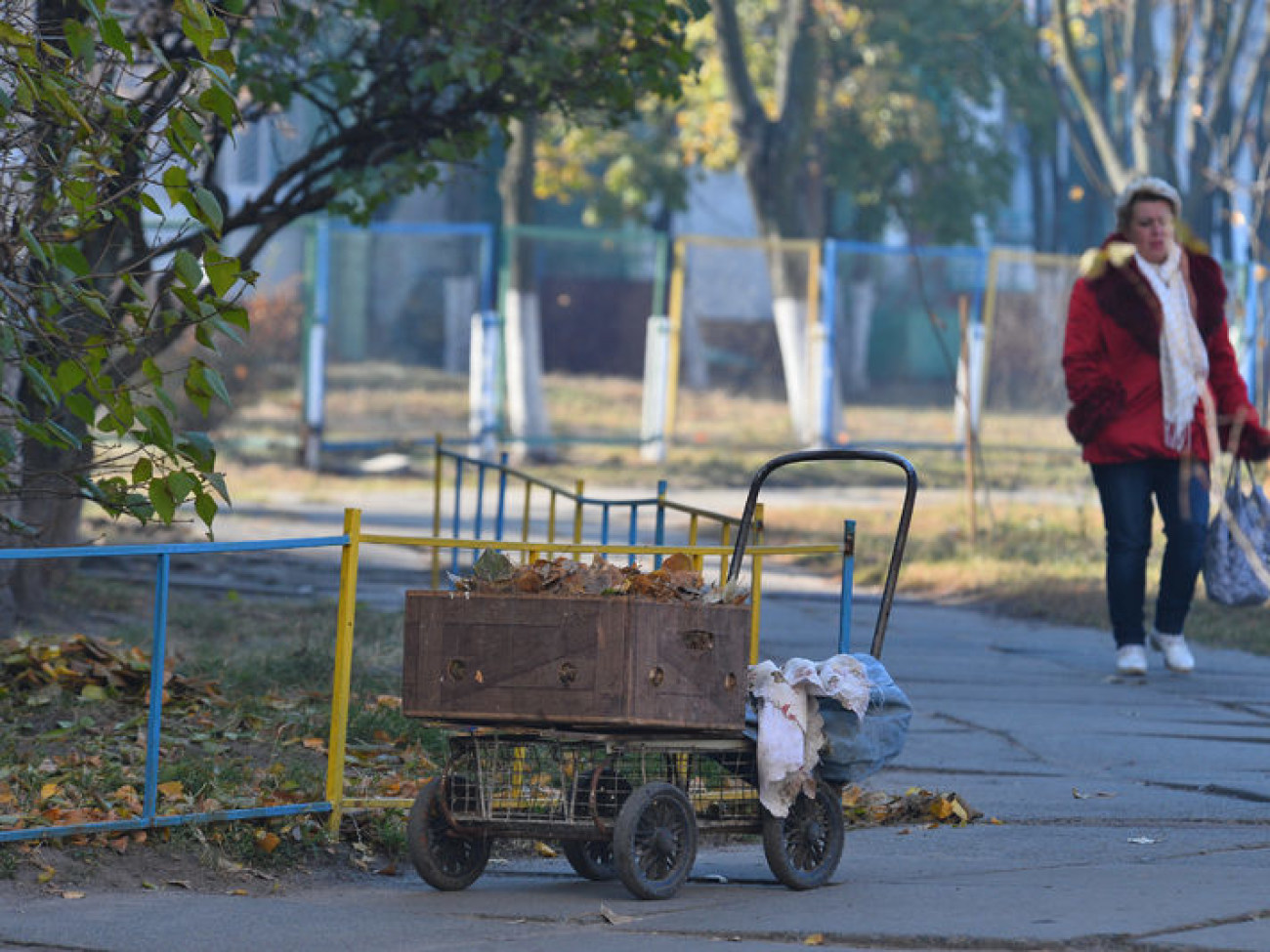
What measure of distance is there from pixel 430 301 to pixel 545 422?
174cm

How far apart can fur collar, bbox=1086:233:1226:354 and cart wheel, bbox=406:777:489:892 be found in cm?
447

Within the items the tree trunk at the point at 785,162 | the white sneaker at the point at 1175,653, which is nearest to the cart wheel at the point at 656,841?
the white sneaker at the point at 1175,653

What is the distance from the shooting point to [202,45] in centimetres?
529

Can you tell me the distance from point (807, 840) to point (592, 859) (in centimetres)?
59

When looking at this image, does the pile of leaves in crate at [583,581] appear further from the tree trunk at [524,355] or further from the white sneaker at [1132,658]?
the tree trunk at [524,355]

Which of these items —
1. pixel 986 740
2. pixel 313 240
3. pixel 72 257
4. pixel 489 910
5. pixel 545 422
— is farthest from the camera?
pixel 545 422

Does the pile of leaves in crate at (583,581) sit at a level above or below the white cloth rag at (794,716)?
above

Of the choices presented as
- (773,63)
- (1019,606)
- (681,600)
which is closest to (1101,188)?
(1019,606)

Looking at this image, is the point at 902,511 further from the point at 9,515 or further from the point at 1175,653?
the point at 9,515

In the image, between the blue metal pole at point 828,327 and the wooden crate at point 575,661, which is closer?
the wooden crate at point 575,661

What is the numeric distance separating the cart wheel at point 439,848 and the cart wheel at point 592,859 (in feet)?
0.76

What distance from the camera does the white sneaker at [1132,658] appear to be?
9320mm

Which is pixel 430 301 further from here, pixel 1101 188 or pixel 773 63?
pixel 773 63

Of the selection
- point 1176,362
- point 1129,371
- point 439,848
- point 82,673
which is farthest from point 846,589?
point 1129,371
